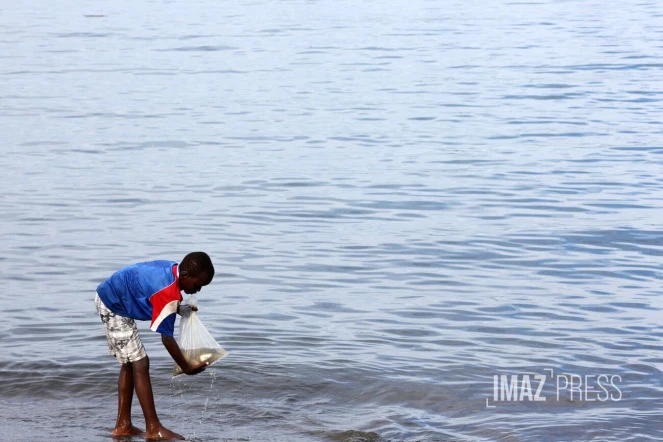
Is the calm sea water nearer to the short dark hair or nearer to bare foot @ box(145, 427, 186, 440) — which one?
bare foot @ box(145, 427, 186, 440)

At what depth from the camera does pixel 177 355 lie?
6609 millimetres

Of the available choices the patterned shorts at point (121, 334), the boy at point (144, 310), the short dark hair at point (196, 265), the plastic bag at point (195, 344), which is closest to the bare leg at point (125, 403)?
the boy at point (144, 310)

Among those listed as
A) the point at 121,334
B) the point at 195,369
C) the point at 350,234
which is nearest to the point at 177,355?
the point at 195,369

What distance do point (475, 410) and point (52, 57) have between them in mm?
20641

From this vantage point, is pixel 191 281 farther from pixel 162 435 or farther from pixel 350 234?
pixel 350 234

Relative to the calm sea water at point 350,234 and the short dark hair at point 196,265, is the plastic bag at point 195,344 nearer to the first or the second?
the short dark hair at point 196,265

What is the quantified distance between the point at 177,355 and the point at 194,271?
542mm

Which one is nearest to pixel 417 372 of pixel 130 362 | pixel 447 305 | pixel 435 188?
pixel 447 305

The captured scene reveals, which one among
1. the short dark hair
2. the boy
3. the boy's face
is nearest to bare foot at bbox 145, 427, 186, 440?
the boy

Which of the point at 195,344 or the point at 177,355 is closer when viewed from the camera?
the point at 177,355

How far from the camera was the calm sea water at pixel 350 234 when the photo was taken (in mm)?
7965

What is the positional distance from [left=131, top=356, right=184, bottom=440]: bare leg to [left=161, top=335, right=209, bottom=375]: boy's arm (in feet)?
1.02

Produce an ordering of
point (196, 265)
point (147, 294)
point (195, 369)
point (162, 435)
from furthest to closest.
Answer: point (162, 435), point (195, 369), point (147, 294), point (196, 265)

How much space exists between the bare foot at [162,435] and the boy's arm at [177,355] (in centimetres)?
49
